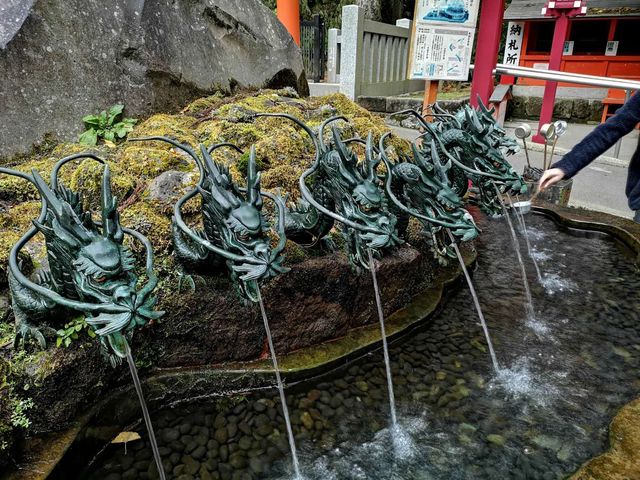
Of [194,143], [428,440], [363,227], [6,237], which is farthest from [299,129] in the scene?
[428,440]

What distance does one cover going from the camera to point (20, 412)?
9.12 feet

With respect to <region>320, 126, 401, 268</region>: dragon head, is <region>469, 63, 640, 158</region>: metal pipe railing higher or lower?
higher

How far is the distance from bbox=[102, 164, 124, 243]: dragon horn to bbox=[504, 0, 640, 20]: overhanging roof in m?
17.3

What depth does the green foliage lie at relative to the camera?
275 cm

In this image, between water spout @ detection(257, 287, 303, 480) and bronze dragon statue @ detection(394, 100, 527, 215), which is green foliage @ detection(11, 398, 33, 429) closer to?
water spout @ detection(257, 287, 303, 480)

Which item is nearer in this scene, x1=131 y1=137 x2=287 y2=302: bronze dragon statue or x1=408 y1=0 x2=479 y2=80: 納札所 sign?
x1=131 y1=137 x2=287 y2=302: bronze dragon statue

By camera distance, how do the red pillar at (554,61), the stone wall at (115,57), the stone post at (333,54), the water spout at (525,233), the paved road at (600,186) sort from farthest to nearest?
1. the stone post at (333,54)
2. the red pillar at (554,61)
3. the paved road at (600,186)
4. the water spout at (525,233)
5. the stone wall at (115,57)

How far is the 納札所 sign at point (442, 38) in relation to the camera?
24.7 ft

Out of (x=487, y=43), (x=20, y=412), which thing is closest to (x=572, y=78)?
(x=487, y=43)

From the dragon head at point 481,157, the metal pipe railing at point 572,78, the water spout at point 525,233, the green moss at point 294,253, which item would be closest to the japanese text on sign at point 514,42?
the metal pipe railing at point 572,78

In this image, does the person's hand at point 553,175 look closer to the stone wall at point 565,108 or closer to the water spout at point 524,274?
the water spout at point 524,274

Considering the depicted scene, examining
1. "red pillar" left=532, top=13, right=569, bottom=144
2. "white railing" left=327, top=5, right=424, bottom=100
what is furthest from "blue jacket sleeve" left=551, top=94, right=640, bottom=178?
"red pillar" left=532, top=13, right=569, bottom=144

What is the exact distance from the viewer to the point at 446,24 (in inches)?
298

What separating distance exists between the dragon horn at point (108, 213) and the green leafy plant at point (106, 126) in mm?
3287
